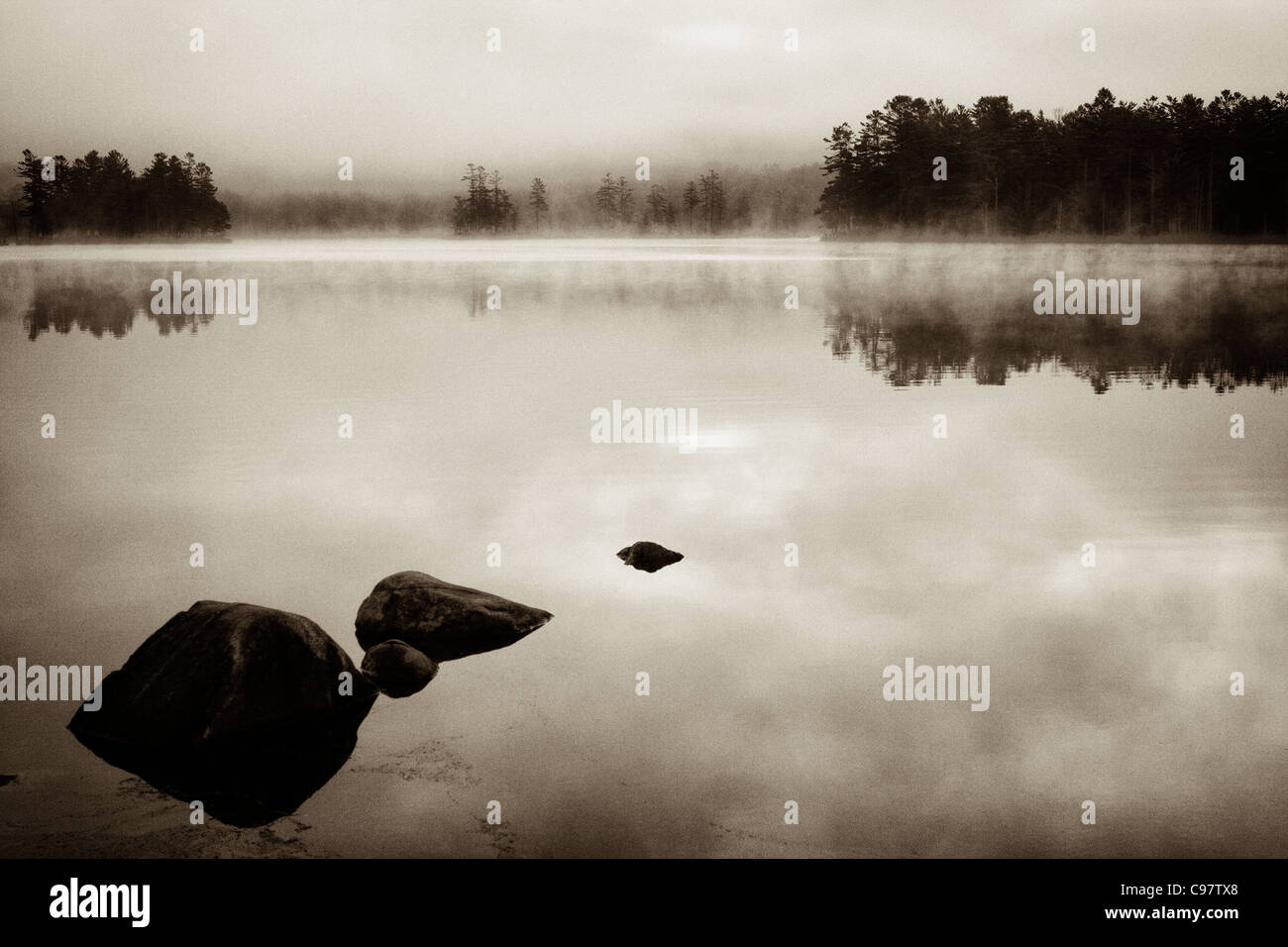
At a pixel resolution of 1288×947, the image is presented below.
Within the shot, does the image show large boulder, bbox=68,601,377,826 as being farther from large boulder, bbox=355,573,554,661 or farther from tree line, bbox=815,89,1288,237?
tree line, bbox=815,89,1288,237

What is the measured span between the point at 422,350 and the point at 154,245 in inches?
361

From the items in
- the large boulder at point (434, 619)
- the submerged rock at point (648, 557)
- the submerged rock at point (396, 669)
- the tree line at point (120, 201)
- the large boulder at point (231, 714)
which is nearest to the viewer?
the large boulder at point (231, 714)

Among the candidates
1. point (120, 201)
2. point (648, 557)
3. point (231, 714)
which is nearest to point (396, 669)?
point (231, 714)

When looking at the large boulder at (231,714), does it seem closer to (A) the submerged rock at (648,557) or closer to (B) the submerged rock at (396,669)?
(B) the submerged rock at (396,669)

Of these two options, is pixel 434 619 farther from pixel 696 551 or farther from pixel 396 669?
pixel 696 551

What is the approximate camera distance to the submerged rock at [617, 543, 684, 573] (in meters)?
17.2

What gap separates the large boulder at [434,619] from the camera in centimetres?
1364

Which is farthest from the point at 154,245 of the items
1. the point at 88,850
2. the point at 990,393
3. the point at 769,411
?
the point at 88,850

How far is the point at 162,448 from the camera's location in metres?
23.1

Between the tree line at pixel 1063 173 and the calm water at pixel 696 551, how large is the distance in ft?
8.12

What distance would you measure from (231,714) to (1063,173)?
37967 mm

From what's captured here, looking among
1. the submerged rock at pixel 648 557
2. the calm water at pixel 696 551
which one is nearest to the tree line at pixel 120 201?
the calm water at pixel 696 551

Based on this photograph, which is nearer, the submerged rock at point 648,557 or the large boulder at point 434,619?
the large boulder at point 434,619

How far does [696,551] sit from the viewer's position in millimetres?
17844
